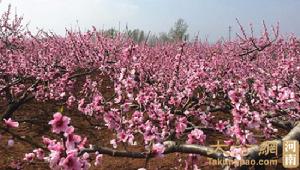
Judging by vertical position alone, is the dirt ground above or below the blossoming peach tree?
below

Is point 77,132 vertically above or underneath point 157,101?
underneath

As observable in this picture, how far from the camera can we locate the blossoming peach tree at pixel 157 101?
13.4 feet

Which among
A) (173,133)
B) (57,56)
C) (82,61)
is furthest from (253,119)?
(57,56)

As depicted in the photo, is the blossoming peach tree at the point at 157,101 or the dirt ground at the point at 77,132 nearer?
the blossoming peach tree at the point at 157,101

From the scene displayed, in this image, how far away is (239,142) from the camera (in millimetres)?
4535

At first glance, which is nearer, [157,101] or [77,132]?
[157,101]

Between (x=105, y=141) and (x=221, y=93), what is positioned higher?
(x=221, y=93)

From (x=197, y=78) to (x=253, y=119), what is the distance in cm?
275

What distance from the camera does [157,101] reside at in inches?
292

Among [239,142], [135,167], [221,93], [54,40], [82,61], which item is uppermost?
[54,40]

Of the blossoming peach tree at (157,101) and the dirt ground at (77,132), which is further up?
the blossoming peach tree at (157,101)

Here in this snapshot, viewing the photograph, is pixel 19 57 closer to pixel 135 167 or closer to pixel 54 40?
pixel 54 40

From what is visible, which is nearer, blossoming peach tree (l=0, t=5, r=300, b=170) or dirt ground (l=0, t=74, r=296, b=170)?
blossoming peach tree (l=0, t=5, r=300, b=170)

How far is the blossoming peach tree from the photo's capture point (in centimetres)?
409
